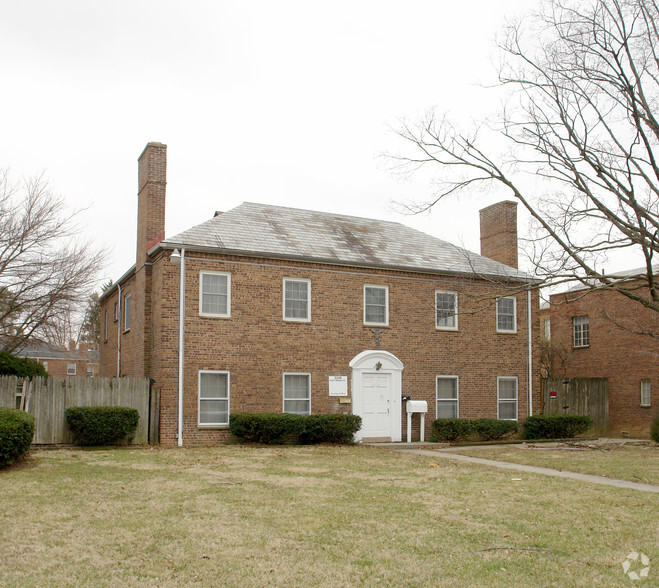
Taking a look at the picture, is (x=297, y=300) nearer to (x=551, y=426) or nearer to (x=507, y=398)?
(x=507, y=398)

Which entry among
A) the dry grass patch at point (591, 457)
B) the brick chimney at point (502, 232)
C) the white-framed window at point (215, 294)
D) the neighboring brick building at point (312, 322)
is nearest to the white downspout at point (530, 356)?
the neighboring brick building at point (312, 322)

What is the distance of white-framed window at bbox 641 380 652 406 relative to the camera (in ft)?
89.9

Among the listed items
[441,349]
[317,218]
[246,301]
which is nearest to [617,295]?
[441,349]

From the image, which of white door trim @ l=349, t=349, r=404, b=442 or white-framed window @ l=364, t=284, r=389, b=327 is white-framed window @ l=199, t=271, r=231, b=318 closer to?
white door trim @ l=349, t=349, r=404, b=442

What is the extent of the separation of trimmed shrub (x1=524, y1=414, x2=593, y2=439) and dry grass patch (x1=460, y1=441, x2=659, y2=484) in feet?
4.28

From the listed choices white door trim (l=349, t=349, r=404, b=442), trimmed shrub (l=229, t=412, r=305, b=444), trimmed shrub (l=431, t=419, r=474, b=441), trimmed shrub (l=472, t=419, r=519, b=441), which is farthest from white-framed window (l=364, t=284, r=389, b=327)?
trimmed shrub (l=472, t=419, r=519, b=441)

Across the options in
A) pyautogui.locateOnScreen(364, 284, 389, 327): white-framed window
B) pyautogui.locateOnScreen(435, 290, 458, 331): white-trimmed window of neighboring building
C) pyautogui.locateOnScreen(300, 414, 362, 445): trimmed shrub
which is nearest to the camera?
pyautogui.locateOnScreen(300, 414, 362, 445): trimmed shrub

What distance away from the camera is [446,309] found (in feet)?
76.6

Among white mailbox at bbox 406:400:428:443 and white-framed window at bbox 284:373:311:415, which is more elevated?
white-framed window at bbox 284:373:311:415

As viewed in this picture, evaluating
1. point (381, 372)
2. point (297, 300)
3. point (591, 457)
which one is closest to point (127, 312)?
point (297, 300)

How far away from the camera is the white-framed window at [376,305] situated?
22.0 m

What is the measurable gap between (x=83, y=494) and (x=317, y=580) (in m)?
5.43

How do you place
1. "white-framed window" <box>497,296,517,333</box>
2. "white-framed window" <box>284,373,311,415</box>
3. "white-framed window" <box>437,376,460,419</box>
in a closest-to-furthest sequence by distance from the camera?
"white-framed window" <box>284,373,311,415</box>
"white-framed window" <box>437,376,460,419</box>
"white-framed window" <box>497,296,517,333</box>

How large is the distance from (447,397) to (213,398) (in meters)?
7.95
